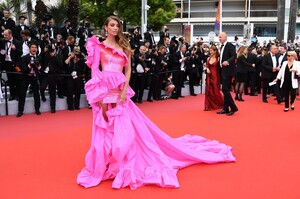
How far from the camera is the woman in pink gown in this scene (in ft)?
14.8

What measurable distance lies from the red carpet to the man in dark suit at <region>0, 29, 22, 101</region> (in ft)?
3.49

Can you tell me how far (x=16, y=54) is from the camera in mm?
9570

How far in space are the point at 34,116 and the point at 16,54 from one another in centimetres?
182

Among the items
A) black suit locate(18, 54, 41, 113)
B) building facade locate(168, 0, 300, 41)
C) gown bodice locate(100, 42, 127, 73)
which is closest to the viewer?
gown bodice locate(100, 42, 127, 73)

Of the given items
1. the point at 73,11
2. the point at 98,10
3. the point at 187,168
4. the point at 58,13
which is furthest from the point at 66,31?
the point at 98,10

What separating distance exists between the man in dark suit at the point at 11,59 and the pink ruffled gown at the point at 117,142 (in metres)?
5.46

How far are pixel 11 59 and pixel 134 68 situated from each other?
3361 mm

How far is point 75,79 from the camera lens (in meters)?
9.87

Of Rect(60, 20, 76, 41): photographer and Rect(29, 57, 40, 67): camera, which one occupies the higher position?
Rect(60, 20, 76, 41): photographer

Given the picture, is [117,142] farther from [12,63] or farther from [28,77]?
[12,63]

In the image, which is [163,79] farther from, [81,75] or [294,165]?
[294,165]

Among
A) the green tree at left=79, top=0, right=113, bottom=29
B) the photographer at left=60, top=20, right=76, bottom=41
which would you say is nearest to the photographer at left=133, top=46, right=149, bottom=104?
the photographer at left=60, top=20, right=76, bottom=41

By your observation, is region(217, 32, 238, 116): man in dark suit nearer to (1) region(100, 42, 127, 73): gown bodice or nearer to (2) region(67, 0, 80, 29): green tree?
(1) region(100, 42, 127, 73): gown bodice

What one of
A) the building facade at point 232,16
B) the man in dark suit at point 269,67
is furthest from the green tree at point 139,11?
the man in dark suit at point 269,67
